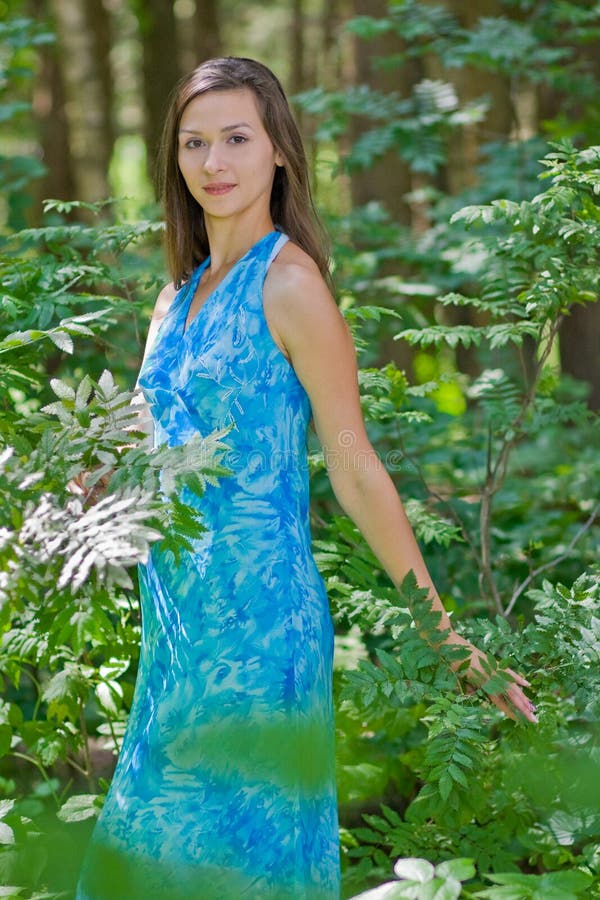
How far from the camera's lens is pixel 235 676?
228 cm

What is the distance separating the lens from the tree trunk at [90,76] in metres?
9.38

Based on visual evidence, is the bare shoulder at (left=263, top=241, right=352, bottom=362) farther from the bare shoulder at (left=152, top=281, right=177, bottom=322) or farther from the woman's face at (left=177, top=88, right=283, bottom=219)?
the bare shoulder at (left=152, top=281, right=177, bottom=322)

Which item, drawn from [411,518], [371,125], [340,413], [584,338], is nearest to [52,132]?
[371,125]

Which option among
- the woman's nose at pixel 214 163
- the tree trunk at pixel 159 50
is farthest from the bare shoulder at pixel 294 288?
the tree trunk at pixel 159 50

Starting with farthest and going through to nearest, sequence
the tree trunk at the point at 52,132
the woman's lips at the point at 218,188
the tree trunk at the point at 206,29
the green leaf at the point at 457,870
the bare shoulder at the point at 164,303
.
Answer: the tree trunk at the point at 206,29 < the tree trunk at the point at 52,132 < the bare shoulder at the point at 164,303 < the woman's lips at the point at 218,188 < the green leaf at the point at 457,870

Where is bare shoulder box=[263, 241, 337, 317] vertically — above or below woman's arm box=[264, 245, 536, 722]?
above

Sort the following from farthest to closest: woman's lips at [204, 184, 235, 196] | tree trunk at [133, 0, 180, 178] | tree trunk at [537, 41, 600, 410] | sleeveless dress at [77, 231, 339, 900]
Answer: tree trunk at [133, 0, 180, 178] < tree trunk at [537, 41, 600, 410] < woman's lips at [204, 184, 235, 196] < sleeveless dress at [77, 231, 339, 900]

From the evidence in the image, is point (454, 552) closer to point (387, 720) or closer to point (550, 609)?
point (387, 720)

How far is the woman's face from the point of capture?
2.50 m

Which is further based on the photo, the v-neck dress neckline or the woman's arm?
the v-neck dress neckline

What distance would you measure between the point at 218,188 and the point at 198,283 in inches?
10.9

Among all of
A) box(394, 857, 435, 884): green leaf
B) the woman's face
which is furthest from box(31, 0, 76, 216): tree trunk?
box(394, 857, 435, 884): green leaf

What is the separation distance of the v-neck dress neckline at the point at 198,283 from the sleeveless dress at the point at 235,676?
0.02 metres

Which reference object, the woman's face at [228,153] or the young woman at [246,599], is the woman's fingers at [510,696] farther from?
the woman's face at [228,153]
